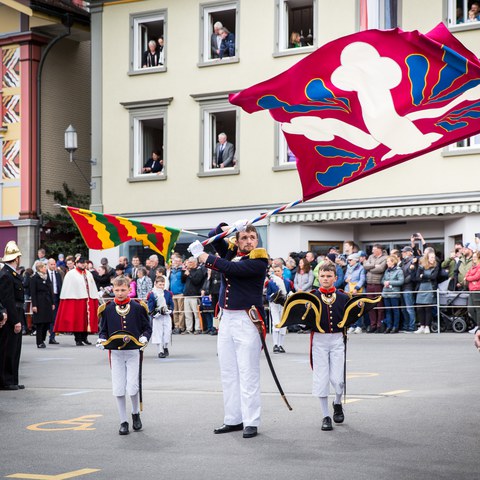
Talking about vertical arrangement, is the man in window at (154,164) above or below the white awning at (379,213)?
above

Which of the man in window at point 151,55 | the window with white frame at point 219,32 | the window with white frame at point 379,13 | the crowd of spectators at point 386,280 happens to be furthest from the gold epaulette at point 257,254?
the man in window at point 151,55

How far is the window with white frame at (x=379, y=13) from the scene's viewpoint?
30031 mm

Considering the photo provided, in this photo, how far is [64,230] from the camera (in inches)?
1510

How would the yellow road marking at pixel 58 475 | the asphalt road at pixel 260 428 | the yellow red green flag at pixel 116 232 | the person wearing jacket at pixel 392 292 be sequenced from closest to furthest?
the yellow road marking at pixel 58 475, the asphalt road at pixel 260 428, the yellow red green flag at pixel 116 232, the person wearing jacket at pixel 392 292

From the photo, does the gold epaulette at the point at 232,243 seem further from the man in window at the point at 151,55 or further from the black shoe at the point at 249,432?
the man in window at the point at 151,55

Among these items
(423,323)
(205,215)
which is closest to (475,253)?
(423,323)

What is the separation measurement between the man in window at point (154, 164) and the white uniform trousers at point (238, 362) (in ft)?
80.4

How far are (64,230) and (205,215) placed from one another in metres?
6.64

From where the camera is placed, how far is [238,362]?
10547 millimetres

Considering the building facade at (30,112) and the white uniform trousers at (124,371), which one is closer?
the white uniform trousers at (124,371)

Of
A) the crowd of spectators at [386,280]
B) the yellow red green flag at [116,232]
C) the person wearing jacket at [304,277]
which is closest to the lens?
the yellow red green flag at [116,232]

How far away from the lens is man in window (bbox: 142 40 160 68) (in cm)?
3491

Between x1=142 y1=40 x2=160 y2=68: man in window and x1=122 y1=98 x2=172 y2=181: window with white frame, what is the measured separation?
1241mm

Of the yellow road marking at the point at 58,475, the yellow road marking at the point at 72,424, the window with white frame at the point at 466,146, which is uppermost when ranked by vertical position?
the window with white frame at the point at 466,146
